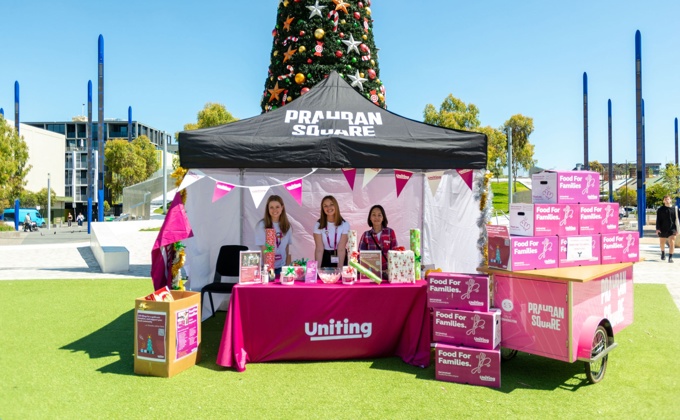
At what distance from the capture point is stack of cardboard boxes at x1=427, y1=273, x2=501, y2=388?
397 cm

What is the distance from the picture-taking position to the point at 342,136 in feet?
15.8

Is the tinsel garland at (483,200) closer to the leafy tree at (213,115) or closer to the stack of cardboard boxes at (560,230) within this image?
the stack of cardboard boxes at (560,230)

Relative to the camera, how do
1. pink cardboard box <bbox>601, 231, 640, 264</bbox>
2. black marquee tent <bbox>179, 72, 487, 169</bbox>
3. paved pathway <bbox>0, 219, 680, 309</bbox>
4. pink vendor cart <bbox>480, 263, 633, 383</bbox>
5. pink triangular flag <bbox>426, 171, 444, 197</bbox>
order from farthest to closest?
paved pathway <bbox>0, 219, 680, 309</bbox>
pink triangular flag <bbox>426, 171, 444, 197</bbox>
black marquee tent <bbox>179, 72, 487, 169</bbox>
pink cardboard box <bbox>601, 231, 640, 264</bbox>
pink vendor cart <bbox>480, 263, 633, 383</bbox>

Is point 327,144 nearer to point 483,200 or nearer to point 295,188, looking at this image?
point 295,188

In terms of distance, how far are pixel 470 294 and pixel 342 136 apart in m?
1.86

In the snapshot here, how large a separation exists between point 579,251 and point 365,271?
182 centimetres

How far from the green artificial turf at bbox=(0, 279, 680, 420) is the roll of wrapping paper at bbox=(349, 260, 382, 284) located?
75 cm

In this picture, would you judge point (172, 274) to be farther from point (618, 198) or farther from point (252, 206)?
point (618, 198)

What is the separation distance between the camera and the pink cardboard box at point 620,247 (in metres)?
4.43

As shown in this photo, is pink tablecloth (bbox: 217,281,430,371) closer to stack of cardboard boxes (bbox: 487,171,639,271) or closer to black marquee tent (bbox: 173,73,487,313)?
stack of cardboard boxes (bbox: 487,171,639,271)

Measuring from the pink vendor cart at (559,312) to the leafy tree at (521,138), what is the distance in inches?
2043

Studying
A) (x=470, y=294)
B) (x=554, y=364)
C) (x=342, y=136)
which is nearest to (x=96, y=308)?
(x=342, y=136)

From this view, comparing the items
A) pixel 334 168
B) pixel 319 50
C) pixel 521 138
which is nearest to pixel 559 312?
pixel 334 168

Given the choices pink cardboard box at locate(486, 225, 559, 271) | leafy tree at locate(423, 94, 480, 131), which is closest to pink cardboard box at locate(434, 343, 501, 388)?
pink cardboard box at locate(486, 225, 559, 271)
